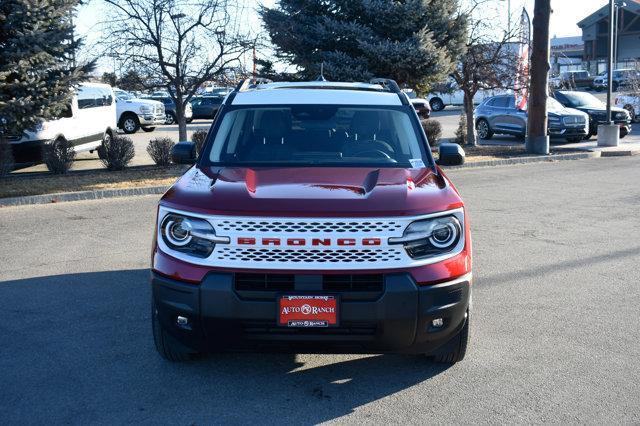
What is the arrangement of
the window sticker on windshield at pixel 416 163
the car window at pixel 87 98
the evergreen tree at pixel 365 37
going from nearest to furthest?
the window sticker on windshield at pixel 416 163
the evergreen tree at pixel 365 37
the car window at pixel 87 98

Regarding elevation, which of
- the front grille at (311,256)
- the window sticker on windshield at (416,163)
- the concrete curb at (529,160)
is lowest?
the concrete curb at (529,160)

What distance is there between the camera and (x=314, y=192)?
4.27m

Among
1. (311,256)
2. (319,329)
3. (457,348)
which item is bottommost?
(457,348)

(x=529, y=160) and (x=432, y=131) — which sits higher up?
(x=432, y=131)

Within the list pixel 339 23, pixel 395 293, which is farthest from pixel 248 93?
pixel 339 23

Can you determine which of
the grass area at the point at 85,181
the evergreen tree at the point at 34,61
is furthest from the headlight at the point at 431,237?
the evergreen tree at the point at 34,61

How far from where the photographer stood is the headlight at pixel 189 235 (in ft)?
13.4

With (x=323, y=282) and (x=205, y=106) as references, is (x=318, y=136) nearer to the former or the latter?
(x=323, y=282)

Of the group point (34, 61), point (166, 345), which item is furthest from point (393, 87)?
point (34, 61)

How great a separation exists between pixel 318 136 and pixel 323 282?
6.12 feet

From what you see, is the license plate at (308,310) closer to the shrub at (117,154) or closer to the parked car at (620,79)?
the shrub at (117,154)

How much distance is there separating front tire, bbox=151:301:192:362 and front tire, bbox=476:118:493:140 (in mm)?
23515

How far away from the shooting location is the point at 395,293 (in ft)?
12.9

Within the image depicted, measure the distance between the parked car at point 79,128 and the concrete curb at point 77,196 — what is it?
247cm
